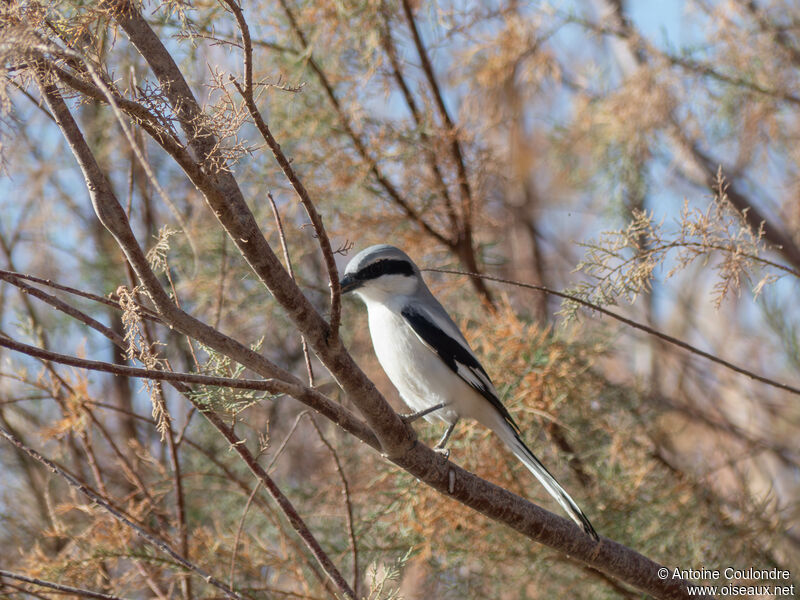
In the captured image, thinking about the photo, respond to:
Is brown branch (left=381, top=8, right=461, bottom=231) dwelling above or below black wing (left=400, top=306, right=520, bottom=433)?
above

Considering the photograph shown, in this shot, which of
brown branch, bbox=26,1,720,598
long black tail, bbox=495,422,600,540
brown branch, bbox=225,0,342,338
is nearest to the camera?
brown branch, bbox=225,0,342,338

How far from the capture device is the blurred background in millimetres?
2271

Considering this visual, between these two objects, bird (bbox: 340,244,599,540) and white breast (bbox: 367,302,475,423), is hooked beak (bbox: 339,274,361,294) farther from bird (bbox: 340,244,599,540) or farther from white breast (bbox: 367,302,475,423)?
white breast (bbox: 367,302,475,423)

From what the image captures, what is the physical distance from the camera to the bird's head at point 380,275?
7.95 feet

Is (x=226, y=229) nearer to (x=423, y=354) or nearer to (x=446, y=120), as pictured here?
(x=423, y=354)

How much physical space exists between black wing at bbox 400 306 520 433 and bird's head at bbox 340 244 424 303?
123 millimetres

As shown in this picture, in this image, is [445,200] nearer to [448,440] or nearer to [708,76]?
[448,440]

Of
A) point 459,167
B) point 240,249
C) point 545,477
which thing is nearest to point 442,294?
point 459,167

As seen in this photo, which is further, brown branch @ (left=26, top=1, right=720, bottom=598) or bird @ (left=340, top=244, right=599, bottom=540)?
bird @ (left=340, top=244, right=599, bottom=540)

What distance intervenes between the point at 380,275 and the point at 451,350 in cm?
33

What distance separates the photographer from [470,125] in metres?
3.01

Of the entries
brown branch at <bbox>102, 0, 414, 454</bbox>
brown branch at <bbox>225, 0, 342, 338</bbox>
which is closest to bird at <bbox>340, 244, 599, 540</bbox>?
brown branch at <bbox>102, 0, 414, 454</bbox>

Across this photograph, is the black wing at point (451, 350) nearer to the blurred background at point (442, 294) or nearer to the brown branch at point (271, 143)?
the blurred background at point (442, 294)

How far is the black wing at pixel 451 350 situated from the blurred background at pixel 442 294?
0.21 m
